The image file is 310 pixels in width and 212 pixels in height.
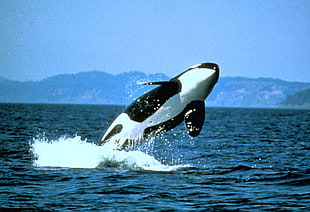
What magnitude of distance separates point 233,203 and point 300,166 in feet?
32.7

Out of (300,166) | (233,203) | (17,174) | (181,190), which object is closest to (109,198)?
(181,190)

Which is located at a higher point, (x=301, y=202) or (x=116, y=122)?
(x=116, y=122)

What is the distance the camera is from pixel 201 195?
15.7 metres

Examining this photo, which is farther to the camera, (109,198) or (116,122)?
(116,122)

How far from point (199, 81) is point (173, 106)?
139 cm

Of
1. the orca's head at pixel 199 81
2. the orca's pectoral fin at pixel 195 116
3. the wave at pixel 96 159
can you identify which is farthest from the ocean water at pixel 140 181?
the orca's head at pixel 199 81

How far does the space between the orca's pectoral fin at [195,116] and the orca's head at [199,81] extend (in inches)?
12.0

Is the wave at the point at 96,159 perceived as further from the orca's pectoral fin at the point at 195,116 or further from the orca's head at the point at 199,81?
the orca's head at the point at 199,81

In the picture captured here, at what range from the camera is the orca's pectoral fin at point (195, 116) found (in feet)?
62.7

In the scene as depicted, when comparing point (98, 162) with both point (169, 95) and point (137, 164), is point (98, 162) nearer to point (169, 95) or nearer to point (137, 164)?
point (137, 164)

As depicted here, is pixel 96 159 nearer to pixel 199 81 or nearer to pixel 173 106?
pixel 173 106

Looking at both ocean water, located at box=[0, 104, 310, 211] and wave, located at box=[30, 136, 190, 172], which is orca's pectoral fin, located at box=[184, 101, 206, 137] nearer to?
ocean water, located at box=[0, 104, 310, 211]

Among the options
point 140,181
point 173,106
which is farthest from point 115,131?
point 140,181

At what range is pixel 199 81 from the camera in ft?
61.7
